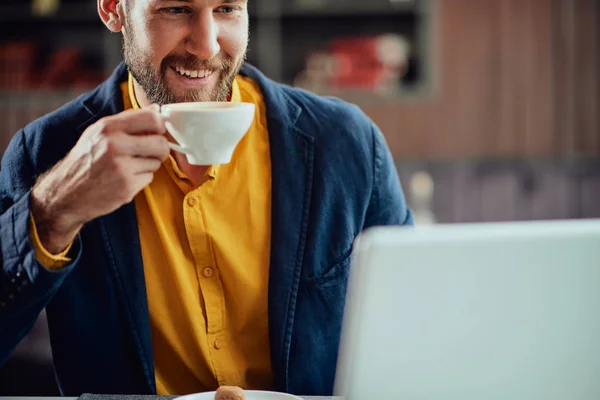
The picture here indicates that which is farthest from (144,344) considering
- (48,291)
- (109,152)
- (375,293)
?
(375,293)

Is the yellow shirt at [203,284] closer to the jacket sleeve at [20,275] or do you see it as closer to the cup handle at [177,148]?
the jacket sleeve at [20,275]

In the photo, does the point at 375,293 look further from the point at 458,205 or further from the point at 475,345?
the point at 458,205

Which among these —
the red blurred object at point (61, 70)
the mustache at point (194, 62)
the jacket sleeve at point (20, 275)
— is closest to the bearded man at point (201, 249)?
the mustache at point (194, 62)

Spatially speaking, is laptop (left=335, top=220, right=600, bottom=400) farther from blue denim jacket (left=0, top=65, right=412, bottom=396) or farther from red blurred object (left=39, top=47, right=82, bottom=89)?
red blurred object (left=39, top=47, right=82, bottom=89)

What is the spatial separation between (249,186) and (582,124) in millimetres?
3613

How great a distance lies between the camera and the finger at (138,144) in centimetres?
103

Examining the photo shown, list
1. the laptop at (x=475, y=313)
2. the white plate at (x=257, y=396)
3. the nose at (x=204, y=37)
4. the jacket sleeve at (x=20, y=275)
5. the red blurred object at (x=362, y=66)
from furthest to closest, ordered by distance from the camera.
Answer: the red blurred object at (x=362, y=66)
the nose at (x=204, y=37)
the jacket sleeve at (x=20, y=275)
the white plate at (x=257, y=396)
the laptop at (x=475, y=313)

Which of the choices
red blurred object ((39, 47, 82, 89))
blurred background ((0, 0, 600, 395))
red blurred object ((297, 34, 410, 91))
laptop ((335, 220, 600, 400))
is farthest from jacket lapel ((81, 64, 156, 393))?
red blurred object ((39, 47, 82, 89))

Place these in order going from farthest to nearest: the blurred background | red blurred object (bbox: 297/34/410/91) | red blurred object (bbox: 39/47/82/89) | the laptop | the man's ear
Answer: red blurred object (bbox: 39/47/82/89) → red blurred object (bbox: 297/34/410/91) → the blurred background → the man's ear → the laptop

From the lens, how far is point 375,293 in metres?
0.70

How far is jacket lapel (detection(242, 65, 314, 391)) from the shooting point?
1.42 m

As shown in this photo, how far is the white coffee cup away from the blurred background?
3406 millimetres

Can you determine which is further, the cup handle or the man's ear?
the man's ear

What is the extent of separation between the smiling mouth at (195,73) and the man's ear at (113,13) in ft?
0.70
